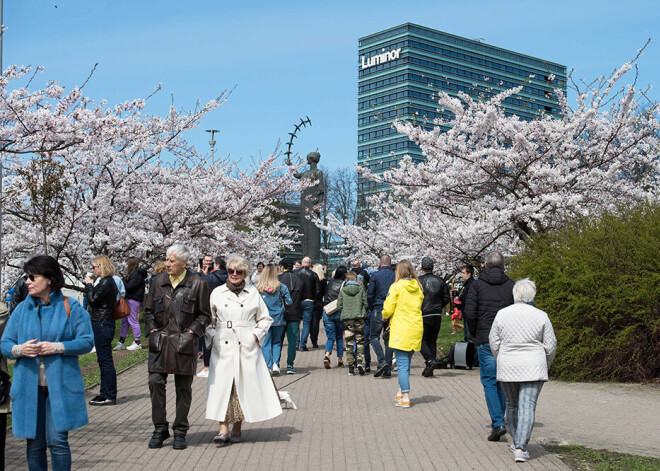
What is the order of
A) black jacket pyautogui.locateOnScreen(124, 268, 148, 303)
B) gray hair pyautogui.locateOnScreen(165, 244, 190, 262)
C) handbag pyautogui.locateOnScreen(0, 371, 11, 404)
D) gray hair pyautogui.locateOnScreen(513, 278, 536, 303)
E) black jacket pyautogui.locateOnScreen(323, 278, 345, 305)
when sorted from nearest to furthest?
handbag pyautogui.locateOnScreen(0, 371, 11, 404)
gray hair pyautogui.locateOnScreen(513, 278, 536, 303)
gray hair pyautogui.locateOnScreen(165, 244, 190, 262)
black jacket pyautogui.locateOnScreen(323, 278, 345, 305)
black jacket pyautogui.locateOnScreen(124, 268, 148, 303)

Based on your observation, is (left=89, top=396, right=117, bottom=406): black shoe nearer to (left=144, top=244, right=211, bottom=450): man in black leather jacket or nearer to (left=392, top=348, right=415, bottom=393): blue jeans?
(left=144, top=244, right=211, bottom=450): man in black leather jacket

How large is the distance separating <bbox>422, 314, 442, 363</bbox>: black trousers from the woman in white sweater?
5985 millimetres

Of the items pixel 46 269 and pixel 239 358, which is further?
pixel 239 358

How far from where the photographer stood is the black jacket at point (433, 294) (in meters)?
13.2

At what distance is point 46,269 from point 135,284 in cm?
1166

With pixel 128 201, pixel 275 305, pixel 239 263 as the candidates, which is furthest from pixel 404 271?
pixel 128 201

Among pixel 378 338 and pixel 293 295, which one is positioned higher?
pixel 293 295

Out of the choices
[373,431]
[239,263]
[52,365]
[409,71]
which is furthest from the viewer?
[409,71]

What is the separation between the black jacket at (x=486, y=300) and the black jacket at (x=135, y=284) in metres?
9.83

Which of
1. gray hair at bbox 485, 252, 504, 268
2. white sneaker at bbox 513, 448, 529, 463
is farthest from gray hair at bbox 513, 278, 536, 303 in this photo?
white sneaker at bbox 513, 448, 529, 463

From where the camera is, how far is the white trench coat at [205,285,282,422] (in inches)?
302

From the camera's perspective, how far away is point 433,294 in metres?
13.2

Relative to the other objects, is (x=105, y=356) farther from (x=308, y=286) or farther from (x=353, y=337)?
(x=308, y=286)

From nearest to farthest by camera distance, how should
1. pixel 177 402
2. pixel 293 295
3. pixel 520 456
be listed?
pixel 520 456
pixel 177 402
pixel 293 295
